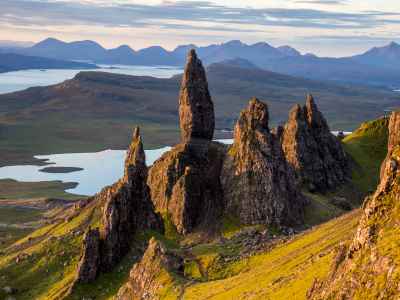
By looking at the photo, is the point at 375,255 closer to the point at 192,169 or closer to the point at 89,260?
the point at 89,260

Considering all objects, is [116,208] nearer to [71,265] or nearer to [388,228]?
[71,265]

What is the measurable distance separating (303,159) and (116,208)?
193 ft

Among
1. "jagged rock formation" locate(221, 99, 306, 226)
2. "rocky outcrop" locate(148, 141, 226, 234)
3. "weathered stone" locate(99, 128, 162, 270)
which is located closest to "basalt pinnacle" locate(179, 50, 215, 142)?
"rocky outcrop" locate(148, 141, 226, 234)

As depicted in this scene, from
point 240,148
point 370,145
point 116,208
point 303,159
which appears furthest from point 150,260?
point 370,145

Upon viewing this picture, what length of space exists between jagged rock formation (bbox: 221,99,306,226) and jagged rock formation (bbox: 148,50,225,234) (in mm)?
3220

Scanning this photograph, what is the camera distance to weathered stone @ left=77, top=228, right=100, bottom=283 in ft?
317

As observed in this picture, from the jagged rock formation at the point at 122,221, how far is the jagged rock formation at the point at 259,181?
1497cm

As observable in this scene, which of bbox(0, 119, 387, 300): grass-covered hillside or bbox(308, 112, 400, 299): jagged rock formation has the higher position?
bbox(308, 112, 400, 299): jagged rock formation

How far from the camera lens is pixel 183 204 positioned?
113125 mm

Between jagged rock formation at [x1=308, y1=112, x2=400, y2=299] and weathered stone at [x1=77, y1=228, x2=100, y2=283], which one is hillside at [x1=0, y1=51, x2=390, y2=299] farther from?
jagged rock formation at [x1=308, y1=112, x2=400, y2=299]

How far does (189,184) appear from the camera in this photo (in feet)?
373

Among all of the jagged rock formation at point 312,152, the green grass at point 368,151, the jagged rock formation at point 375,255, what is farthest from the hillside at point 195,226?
the jagged rock formation at point 375,255

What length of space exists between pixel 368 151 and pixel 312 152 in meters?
30.0

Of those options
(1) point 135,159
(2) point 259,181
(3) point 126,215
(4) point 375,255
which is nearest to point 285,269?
(4) point 375,255
